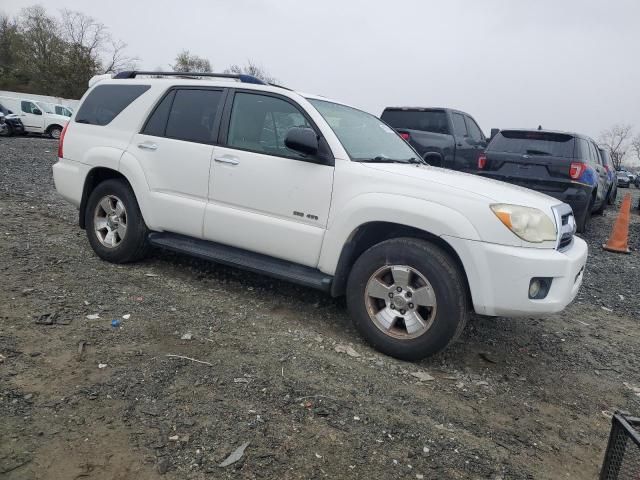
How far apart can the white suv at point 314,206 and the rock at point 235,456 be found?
4.47 ft

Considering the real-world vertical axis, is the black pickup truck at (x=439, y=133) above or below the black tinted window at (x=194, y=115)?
above

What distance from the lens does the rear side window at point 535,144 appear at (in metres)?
7.48

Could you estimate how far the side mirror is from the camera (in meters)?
3.49

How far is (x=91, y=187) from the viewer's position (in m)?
4.95

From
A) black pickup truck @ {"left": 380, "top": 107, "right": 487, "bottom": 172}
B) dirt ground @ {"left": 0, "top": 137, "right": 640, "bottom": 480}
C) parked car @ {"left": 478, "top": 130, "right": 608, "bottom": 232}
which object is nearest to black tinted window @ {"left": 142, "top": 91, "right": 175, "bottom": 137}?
dirt ground @ {"left": 0, "top": 137, "right": 640, "bottom": 480}

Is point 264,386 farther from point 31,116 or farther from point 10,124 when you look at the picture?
point 31,116

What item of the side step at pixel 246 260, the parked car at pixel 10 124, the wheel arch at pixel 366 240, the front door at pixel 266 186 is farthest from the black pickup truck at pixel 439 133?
the parked car at pixel 10 124

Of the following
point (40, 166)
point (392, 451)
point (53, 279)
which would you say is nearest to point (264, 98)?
point (53, 279)

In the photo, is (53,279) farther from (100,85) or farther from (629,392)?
(629,392)

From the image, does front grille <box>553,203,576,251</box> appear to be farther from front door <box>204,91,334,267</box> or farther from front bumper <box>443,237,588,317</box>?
front door <box>204,91,334,267</box>

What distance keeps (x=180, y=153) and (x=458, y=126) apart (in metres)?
7.75

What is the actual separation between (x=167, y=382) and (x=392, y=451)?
1306mm

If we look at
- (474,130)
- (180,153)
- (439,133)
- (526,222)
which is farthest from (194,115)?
(474,130)

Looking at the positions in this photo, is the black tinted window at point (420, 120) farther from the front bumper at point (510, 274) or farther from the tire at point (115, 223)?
the front bumper at point (510, 274)
